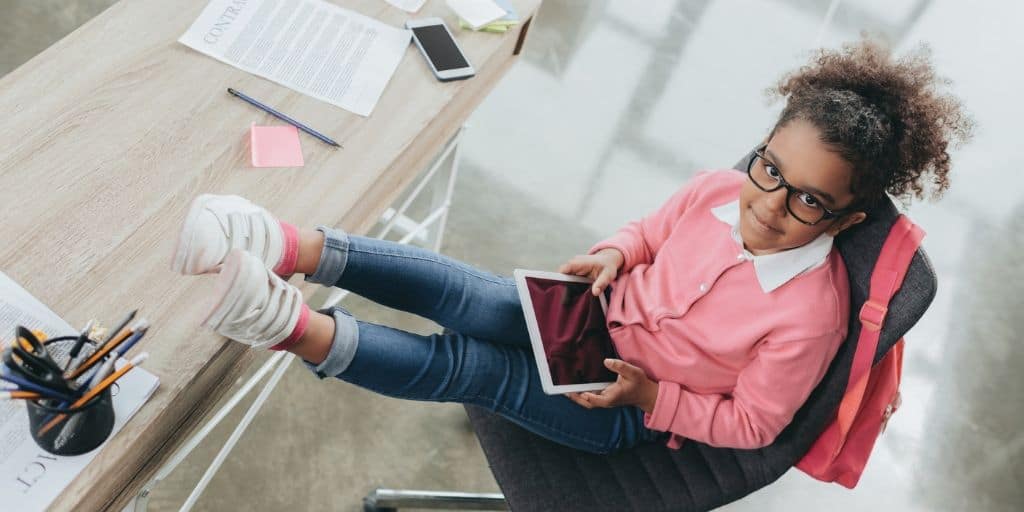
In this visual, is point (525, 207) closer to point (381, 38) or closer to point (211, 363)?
point (381, 38)

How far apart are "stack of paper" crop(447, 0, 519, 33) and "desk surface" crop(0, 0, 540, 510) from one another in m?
0.08

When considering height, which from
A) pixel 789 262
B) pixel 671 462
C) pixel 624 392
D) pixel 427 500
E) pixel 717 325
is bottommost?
pixel 427 500

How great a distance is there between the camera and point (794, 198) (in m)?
1.07

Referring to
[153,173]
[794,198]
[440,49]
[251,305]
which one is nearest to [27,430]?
[251,305]

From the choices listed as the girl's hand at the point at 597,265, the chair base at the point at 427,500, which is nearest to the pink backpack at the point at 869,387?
the girl's hand at the point at 597,265

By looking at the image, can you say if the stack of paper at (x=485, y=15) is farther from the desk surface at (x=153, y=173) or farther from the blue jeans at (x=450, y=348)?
the blue jeans at (x=450, y=348)

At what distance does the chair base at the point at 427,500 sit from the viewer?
1.55m

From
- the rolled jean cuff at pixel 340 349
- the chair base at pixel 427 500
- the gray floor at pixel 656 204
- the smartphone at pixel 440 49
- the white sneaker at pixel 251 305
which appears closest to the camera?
the white sneaker at pixel 251 305

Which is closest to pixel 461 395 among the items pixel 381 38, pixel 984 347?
pixel 381 38

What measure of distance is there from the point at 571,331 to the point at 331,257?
381 millimetres

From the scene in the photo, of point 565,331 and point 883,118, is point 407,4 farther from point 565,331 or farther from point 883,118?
point 883,118

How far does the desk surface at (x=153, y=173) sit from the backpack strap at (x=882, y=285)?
674mm

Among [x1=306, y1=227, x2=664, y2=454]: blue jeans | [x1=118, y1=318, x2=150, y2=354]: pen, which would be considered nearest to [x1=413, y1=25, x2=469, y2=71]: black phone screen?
[x1=306, y1=227, x2=664, y2=454]: blue jeans

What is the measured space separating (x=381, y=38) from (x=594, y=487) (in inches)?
31.0
